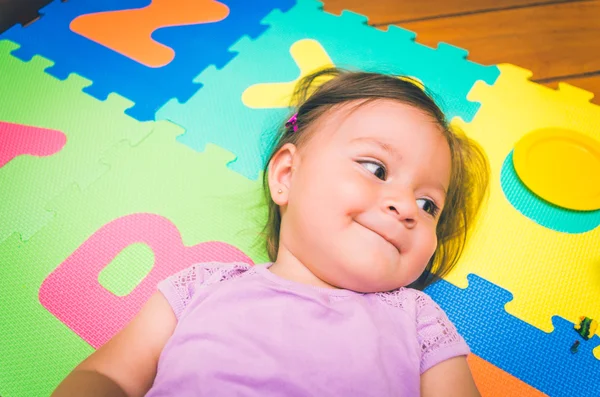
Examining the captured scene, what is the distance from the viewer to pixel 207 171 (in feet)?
3.54

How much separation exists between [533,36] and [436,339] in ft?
3.27

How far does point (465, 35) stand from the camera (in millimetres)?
1364

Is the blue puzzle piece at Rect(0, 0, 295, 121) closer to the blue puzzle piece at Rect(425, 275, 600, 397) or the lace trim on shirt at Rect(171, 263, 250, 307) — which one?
the lace trim on shirt at Rect(171, 263, 250, 307)

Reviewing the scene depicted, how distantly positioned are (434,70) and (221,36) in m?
0.56

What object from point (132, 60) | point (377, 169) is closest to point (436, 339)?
point (377, 169)

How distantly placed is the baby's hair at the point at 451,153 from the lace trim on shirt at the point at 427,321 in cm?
12

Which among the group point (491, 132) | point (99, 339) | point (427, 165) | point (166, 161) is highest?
point (427, 165)

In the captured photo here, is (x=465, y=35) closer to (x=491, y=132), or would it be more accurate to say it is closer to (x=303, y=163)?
(x=491, y=132)

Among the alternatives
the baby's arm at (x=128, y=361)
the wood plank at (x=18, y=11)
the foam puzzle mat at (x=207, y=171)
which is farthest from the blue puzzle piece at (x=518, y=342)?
the wood plank at (x=18, y=11)

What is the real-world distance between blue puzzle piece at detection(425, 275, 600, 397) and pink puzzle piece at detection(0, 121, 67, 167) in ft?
2.79

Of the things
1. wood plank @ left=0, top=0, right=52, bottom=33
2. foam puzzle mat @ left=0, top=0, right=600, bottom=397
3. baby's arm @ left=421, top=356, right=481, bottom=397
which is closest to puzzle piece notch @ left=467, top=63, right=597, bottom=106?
foam puzzle mat @ left=0, top=0, right=600, bottom=397

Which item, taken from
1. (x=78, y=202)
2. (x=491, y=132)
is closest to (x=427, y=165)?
(x=491, y=132)

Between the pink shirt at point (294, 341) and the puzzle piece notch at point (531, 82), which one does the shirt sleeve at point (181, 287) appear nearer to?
the pink shirt at point (294, 341)

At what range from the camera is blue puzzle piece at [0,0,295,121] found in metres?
1.21
